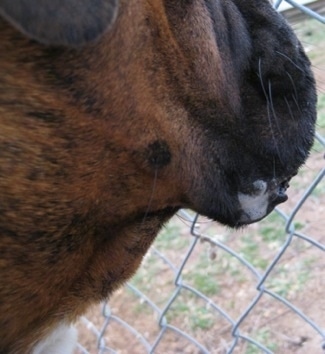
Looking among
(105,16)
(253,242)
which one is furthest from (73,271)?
(253,242)

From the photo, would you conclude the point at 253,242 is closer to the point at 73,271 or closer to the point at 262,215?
the point at 262,215

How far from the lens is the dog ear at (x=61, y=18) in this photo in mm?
1284

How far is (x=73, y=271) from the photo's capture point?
1.75 meters

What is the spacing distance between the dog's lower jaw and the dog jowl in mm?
12

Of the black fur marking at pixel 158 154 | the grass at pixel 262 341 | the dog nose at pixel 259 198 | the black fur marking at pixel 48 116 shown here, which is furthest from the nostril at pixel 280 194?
the grass at pixel 262 341

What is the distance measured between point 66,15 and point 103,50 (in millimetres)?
192

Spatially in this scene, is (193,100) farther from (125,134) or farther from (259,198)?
(259,198)

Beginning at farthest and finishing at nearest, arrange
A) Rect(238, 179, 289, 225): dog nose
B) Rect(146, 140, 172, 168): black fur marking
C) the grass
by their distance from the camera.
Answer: the grass, Rect(238, 179, 289, 225): dog nose, Rect(146, 140, 172, 168): black fur marking

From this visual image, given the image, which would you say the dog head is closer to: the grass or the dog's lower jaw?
the dog's lower jaw

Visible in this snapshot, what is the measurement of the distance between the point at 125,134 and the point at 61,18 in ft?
1.12

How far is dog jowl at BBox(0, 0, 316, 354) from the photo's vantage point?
4.97 feet

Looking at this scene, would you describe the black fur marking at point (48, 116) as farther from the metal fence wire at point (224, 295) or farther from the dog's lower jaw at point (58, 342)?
the metal fence wire at point (224, 295)

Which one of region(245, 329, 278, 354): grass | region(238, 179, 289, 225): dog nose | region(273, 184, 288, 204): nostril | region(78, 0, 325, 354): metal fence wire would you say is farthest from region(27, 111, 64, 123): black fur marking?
region(245, 329, 278, 354): grass

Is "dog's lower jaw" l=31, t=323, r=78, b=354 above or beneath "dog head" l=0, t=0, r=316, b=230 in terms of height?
beneath
